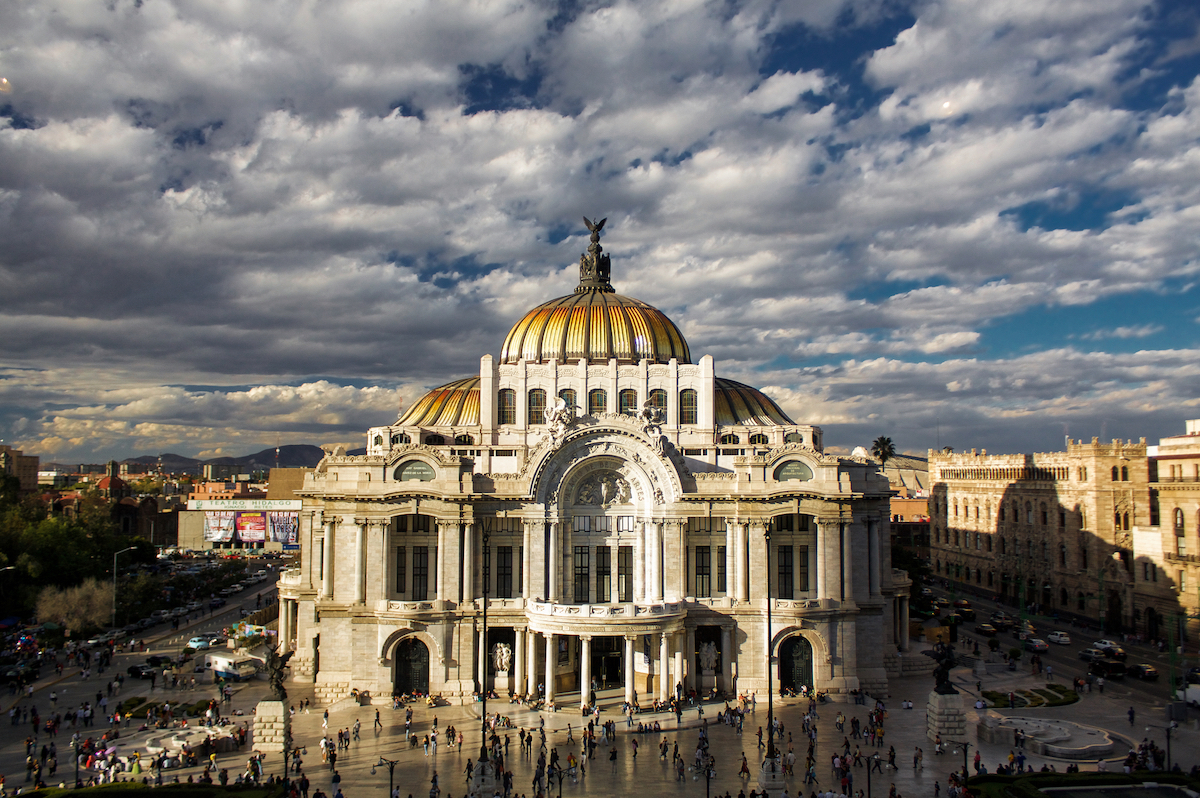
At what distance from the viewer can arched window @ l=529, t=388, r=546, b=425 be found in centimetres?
7500

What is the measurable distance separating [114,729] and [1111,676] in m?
68.4

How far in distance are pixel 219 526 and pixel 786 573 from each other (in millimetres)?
132656

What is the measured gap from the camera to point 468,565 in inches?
2435

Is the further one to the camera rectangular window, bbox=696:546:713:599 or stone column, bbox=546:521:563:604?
rectangular window, bbox=696:546:713:599

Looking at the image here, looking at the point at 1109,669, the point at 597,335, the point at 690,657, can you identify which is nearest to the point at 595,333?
the point at 597,335

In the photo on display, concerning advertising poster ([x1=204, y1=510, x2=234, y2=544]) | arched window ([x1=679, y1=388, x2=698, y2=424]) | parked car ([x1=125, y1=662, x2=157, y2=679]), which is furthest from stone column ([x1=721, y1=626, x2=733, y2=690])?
advertising poster ([x1=204, y1=510, x2=234, y2=544])

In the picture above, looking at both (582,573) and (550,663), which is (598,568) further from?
(550,663)

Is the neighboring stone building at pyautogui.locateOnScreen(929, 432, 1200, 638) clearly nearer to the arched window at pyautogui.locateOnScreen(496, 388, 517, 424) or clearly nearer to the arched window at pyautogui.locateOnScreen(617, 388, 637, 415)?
the arched window at pyautogui.locateOnScreen(617, 388, 637, 415)

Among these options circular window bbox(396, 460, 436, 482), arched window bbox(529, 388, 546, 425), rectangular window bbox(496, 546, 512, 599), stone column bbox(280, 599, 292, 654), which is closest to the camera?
circular window bbox(396, 460, 436, 482)

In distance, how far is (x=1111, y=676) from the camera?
221 ft

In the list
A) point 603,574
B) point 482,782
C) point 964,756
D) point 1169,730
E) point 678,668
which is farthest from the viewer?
point 603,574

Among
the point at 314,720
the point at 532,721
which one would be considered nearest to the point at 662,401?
the point at 532,721

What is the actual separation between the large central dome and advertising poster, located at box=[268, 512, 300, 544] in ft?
334

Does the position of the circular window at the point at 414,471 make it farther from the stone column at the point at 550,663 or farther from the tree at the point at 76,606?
the tree at the point at 76,606
